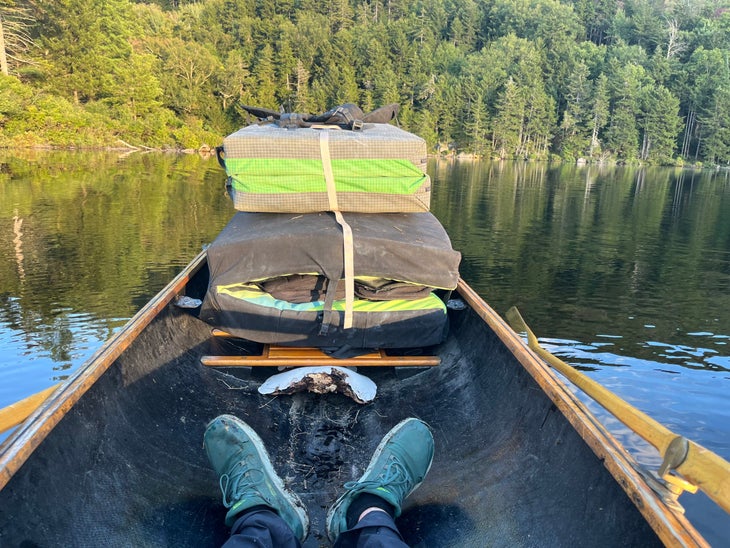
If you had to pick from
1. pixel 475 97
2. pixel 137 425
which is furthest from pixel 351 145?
pixel 475 97

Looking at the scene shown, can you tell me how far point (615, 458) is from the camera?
2.09 m

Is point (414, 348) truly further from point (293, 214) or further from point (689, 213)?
point (689, 213)

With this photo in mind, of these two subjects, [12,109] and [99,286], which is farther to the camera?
[12,109]

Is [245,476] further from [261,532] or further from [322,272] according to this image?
[322,272]

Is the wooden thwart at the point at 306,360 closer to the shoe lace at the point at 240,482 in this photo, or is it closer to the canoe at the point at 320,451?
the canoe at the point at 320,451

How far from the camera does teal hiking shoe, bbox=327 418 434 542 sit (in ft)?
7.95

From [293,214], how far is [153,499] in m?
2.18

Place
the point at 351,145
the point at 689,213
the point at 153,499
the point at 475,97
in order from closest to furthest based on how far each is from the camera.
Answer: the point at 153,499 < the point at 351,145 < the point at 689,213 < the point at 475,97

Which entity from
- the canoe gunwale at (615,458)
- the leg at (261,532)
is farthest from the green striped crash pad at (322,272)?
the leg at (261,532)

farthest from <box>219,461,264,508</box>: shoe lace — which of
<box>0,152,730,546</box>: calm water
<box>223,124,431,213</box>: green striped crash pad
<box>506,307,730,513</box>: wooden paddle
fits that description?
<box>0,152,730,546</box>: calm water

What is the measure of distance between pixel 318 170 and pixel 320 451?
1.88 metres

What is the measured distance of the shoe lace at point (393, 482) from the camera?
248 cm

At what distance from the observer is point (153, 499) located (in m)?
2.56

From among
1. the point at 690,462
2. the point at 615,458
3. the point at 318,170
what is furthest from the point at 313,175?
the point at 690,462
